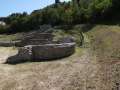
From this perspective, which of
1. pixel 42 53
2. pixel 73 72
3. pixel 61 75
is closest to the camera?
pixel 61 75

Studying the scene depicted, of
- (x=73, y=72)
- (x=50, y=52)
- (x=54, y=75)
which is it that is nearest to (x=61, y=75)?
(x=54, y=75)

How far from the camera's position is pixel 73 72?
2309cm

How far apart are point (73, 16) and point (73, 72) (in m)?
32.9

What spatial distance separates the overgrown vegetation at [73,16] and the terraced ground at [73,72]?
20788mm

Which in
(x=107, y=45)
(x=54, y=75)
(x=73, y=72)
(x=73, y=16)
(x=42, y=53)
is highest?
(x=73, y=16)

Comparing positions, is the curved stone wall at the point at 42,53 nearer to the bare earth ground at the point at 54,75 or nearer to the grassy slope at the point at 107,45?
the bare earth ground at the point at 54,75

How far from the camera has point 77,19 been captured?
54656 mm

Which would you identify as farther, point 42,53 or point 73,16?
point 73,16

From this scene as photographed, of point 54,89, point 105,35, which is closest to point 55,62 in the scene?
point 54,89

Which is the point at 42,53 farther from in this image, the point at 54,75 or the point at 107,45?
the point at 54,75

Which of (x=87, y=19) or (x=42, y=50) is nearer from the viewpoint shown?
(x=42, y=50)

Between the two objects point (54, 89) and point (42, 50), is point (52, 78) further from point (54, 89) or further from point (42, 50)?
point (42, 50)

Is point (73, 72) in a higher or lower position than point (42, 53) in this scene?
lower

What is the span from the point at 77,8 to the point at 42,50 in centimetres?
2883
